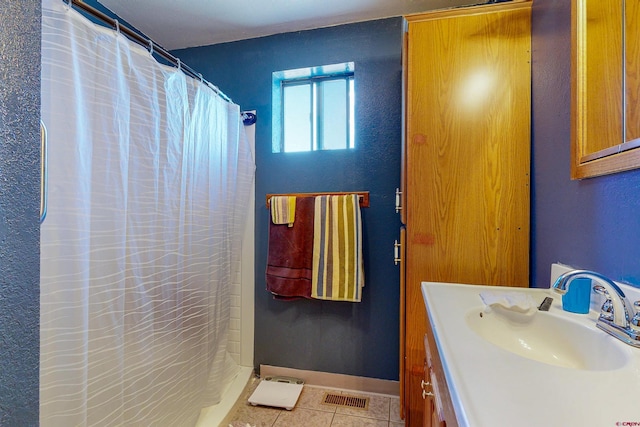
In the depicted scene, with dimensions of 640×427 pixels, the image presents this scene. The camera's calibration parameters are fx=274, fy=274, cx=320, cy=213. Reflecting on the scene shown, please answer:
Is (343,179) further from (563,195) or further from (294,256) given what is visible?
(563,195)

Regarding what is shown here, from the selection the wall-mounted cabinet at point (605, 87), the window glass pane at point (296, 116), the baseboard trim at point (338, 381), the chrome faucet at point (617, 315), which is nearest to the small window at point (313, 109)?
the window glass pane at point (296, 116)

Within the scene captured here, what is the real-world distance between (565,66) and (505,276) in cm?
78

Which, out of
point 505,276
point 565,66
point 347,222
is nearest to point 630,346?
point 505,276

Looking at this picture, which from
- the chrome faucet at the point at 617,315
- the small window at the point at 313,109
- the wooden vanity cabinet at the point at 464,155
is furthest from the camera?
the small window at the point at 313,109

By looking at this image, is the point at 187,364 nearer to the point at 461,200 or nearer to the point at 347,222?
the point at 347,222

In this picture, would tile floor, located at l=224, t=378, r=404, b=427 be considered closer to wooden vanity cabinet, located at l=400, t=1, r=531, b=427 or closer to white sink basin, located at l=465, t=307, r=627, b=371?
wooden vanity cabinet, located at l=400, t=1, r=531, b=427

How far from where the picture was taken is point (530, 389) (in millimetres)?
425

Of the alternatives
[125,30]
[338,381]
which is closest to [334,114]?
[125,30]

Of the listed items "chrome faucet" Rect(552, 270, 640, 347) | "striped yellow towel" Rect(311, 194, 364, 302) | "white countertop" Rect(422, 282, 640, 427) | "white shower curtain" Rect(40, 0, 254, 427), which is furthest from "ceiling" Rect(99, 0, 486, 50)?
"white countertop" Rect(422, 282, 640, 427)

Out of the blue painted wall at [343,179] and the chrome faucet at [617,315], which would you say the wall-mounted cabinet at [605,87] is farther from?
the blue painted wall at [343,179]

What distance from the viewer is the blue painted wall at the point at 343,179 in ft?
5.66

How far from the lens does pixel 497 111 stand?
44.9 inches

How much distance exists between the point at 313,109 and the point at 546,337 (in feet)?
5.76

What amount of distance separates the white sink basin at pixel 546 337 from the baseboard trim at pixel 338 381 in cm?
118
